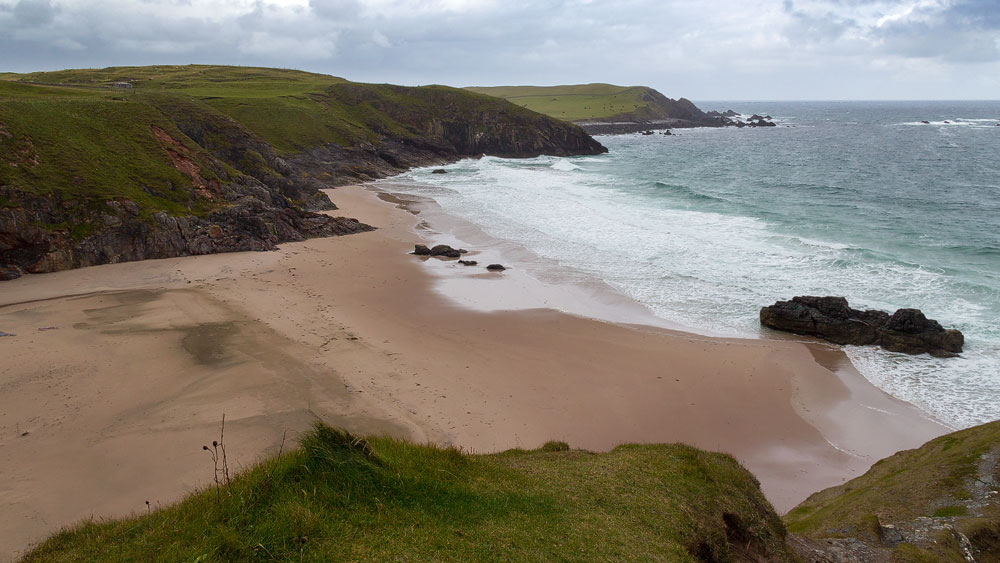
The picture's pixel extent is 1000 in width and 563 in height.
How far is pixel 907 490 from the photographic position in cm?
1158

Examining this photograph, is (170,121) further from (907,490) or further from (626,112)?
(626,112)

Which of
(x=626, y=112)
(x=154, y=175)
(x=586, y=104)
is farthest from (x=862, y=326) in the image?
(x=586, y=104)

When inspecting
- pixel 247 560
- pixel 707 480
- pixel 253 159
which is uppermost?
pixel 253 159

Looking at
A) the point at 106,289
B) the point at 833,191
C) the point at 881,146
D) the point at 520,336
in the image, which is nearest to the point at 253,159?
the point at 106,289

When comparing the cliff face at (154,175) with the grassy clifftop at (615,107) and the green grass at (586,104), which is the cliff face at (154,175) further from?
the grassy clifftop at (615,107)

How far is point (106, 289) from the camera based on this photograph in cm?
2625

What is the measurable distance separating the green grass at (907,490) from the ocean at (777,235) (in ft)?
17.4

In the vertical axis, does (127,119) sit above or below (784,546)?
above

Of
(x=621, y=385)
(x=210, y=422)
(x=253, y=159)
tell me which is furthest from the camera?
(x=253, y=159)

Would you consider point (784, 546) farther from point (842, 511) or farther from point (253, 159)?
point (253, 159)

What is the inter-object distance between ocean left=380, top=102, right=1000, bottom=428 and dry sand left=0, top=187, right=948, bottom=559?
3.13 meters

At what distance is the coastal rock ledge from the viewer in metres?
21.5

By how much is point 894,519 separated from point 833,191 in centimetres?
5442

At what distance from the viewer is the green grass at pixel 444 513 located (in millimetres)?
6699
